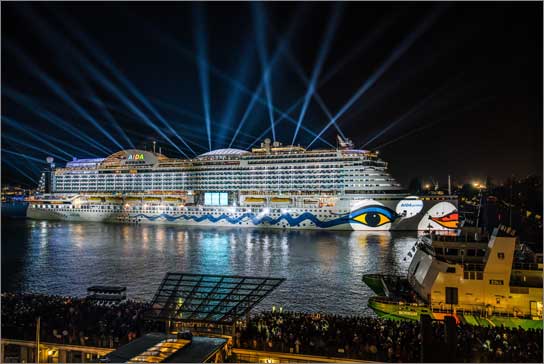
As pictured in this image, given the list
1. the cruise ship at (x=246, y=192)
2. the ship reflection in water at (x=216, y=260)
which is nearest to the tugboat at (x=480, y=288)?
the ship reflection in water at (x=216, y=260)

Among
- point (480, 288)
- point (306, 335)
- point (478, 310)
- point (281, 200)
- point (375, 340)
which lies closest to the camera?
point (375, 340)

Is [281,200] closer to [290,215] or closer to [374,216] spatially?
[290,215]

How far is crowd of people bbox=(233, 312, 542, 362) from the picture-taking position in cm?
938

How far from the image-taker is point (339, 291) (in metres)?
17.3

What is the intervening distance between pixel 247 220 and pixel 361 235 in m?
13.7

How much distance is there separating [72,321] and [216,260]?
12.7 m

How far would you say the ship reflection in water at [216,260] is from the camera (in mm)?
17500

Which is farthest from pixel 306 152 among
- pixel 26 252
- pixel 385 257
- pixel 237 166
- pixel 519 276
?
pixel 519 276

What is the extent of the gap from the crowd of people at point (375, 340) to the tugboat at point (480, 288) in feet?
5.53

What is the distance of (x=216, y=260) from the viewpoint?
2403cm

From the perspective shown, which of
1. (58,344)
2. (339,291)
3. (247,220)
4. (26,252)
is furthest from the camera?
(247,220)

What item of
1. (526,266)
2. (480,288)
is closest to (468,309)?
(480,288)

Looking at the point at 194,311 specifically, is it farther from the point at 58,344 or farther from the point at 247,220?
the point at 247,220

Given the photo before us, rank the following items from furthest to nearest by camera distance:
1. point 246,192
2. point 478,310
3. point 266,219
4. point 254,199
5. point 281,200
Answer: point 246,192 → point 254,199 → point 281,200 → point 266,219 → point 478,310
